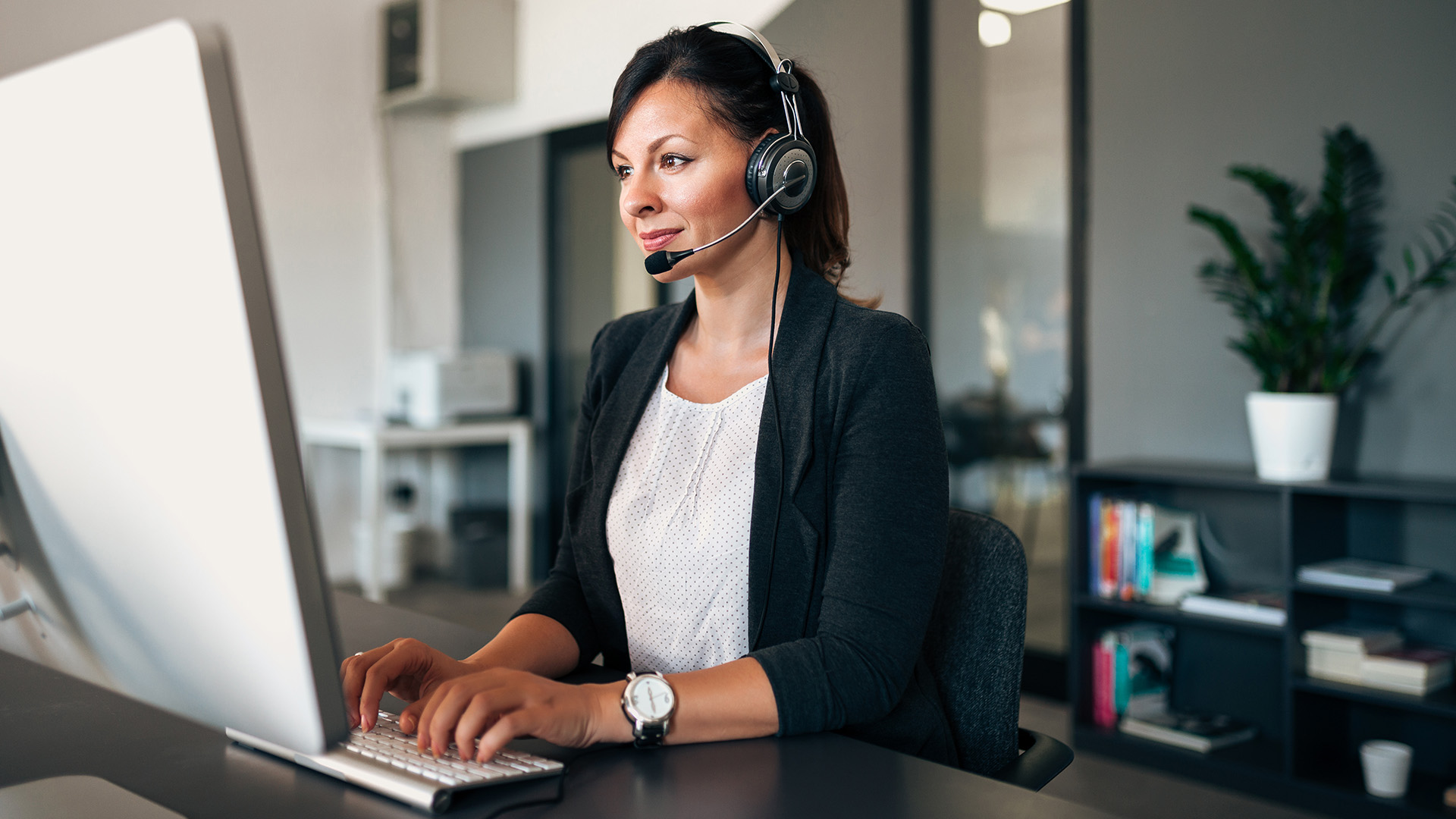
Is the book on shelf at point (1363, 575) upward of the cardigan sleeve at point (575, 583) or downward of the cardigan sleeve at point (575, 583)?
downward

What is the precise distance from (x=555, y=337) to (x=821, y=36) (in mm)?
2008

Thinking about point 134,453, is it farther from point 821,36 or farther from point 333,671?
point 821,36

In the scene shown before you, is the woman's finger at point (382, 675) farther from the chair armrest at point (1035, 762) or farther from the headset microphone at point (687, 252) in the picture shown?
the chair armrest at point (1035, 762)

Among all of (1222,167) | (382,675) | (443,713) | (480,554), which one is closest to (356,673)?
(382,675)

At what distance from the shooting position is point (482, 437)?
461 centimetres

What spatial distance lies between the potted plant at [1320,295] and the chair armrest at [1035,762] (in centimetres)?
160

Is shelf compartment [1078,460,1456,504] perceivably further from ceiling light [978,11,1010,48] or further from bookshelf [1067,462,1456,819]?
ceiling light [978,11,1010,48]

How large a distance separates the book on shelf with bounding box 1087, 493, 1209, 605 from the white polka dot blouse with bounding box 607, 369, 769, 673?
190cm

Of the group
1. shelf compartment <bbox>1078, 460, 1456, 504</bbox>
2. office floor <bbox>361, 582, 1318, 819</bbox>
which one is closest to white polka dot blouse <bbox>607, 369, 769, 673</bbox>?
office floor <bbox>361, 582, 1318, 819</bbox>

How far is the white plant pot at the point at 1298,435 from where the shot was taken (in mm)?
2342

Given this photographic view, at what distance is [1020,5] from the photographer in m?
3.18

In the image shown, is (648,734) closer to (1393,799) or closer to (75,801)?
(75,801)

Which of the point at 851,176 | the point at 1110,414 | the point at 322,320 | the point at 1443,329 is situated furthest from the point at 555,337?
the point at 1443,329

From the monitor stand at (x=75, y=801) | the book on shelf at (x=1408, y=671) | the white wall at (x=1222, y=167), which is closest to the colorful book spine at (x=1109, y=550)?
the white wall at (x=1222, y=167)
